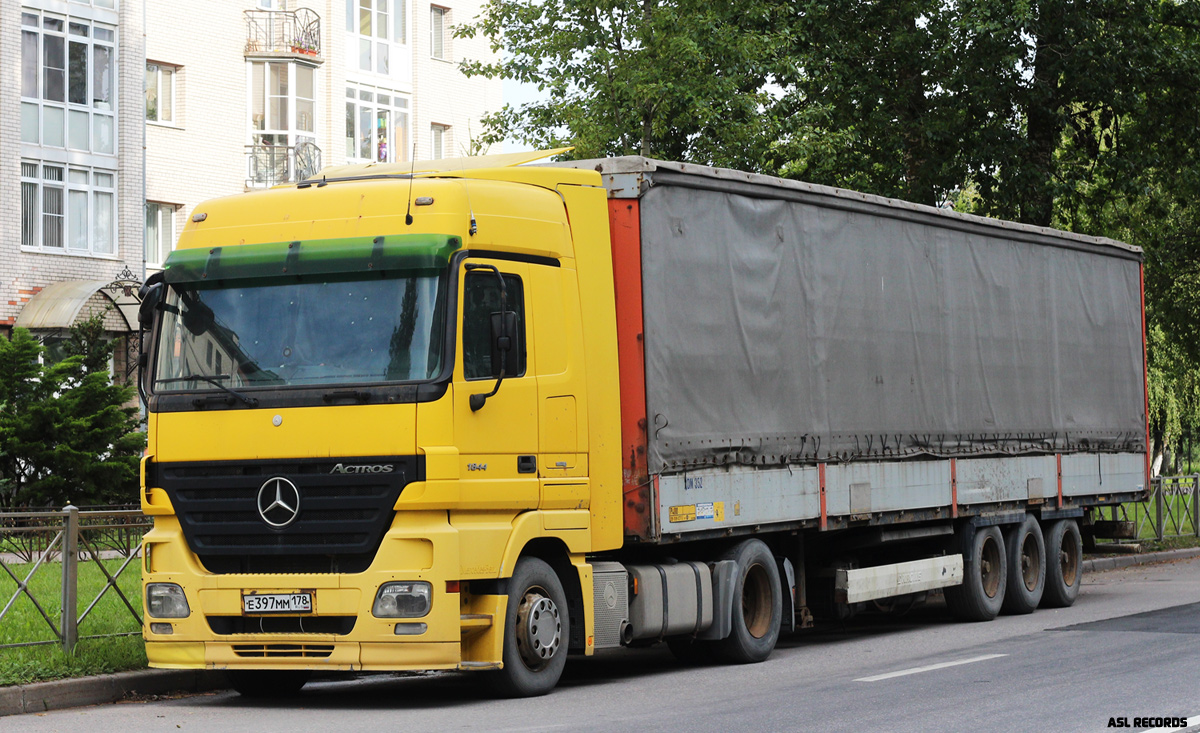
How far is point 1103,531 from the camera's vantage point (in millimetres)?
19516

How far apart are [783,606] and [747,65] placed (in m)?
9.57

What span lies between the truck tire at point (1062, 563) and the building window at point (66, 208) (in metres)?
23.0

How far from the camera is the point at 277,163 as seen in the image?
3894cm

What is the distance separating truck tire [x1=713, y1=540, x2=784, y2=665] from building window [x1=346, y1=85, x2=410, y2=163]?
2990 centimetres

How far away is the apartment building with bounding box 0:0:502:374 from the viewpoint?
32.7 m

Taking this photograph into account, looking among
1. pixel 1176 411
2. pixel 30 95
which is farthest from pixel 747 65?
pixel 1176 411

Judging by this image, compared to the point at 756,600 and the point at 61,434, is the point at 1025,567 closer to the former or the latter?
the point at 756,600

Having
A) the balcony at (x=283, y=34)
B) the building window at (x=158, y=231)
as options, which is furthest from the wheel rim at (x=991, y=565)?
the balcony at (x=283, y=34)

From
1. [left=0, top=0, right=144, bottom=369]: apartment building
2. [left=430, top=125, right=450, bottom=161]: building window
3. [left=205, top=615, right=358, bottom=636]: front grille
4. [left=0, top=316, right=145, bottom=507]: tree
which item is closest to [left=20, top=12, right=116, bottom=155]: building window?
[left=0, top=0, right=144, bottom=369]: apartment building

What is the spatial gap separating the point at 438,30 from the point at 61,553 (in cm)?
3458

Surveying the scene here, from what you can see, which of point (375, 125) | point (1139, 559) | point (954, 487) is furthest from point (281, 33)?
point (954, 487)

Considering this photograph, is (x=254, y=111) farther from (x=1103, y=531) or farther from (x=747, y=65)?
(x=1103, y=531)

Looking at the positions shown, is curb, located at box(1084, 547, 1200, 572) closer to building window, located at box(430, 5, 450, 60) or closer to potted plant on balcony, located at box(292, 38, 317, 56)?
potted plant on balcony, located at box(292, 38, 317, 56)

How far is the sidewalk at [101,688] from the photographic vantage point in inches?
405
